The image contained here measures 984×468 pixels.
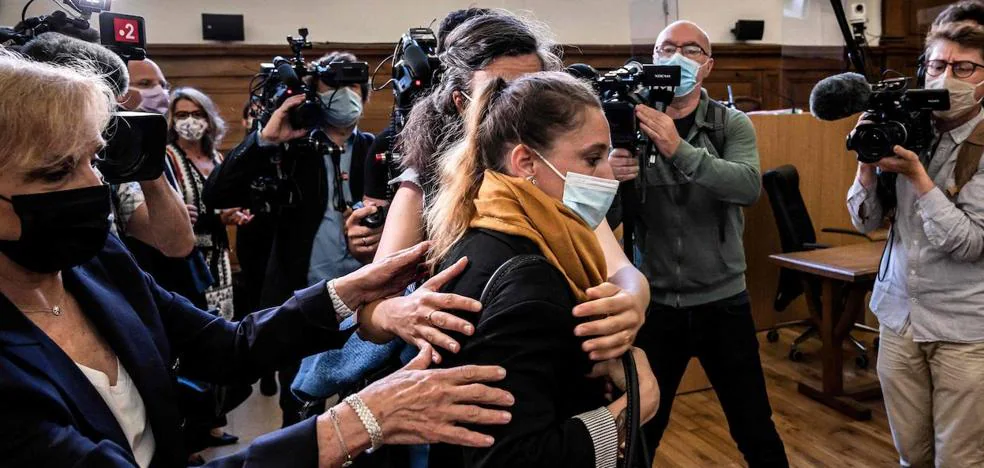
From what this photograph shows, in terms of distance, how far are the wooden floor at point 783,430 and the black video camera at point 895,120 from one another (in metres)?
1.39

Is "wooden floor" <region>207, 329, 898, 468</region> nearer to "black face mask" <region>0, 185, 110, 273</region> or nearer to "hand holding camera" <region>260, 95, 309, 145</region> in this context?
"hand holding camera" <region>260, 95, 309, 145</region>

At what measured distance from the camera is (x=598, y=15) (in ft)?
23.1

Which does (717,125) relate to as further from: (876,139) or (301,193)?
(301,193)

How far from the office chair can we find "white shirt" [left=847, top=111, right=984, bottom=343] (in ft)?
6.23

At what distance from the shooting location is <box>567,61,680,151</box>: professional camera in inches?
79.8

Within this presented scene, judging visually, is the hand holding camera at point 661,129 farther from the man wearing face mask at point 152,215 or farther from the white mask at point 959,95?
the man wearing face mask at point 152,215

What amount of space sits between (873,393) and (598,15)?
451 cm

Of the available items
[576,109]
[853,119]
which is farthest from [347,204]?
[853,119]

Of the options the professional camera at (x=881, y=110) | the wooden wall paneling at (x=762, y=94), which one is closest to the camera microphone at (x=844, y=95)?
the professional camera at (x=881, y=110)

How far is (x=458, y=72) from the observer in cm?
155

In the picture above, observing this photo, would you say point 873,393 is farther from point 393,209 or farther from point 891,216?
point 393,209

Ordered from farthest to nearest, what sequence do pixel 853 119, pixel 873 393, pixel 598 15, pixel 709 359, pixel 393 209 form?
pixel 598 15 < pixel 853 119 < pixel 873 393 < pixel 709 359 < pixel 393 209

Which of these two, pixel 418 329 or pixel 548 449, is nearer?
pixel 548 449

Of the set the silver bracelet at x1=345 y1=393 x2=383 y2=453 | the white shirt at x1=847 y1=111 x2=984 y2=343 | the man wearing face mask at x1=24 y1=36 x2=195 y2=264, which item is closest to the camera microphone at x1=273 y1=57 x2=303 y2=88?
the man wearing face mask at x1=24 y1=36 x2=195 y2=264
